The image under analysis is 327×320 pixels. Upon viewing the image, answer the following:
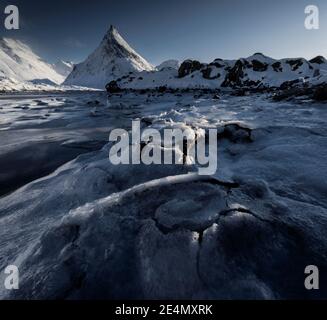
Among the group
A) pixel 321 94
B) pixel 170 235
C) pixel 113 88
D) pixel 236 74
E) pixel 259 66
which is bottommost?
pixel 170 235

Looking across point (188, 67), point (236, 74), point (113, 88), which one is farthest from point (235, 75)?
point (113, 88)

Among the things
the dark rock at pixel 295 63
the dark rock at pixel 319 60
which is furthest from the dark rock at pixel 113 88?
the dark rock at pixel 319 60

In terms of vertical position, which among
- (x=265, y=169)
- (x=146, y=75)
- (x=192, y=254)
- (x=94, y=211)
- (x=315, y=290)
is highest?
(x=146, y=75)

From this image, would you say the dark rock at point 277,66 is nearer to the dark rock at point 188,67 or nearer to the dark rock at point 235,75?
the dark rock at point 235,75

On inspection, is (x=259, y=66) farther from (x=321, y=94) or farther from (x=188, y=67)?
(x=321, y=94)

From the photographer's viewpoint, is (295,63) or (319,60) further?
(319,60)

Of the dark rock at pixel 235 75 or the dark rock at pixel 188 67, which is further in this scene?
the dark rock at pixel 188 67
